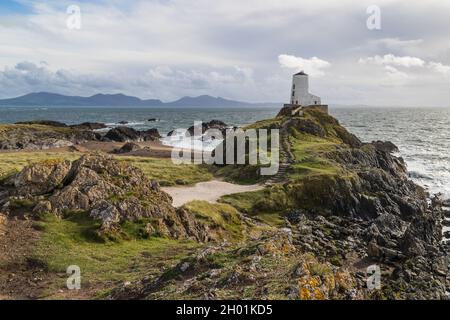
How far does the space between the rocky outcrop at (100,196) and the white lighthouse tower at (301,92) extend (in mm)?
70772

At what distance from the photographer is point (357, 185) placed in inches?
1820

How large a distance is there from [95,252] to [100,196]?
5607 mm

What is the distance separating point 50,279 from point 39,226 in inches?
200

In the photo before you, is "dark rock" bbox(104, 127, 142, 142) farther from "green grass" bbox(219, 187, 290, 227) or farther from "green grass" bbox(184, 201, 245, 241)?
"green grass" bbox(184, 201, 245, 241)

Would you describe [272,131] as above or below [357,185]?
above

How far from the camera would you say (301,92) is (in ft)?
318

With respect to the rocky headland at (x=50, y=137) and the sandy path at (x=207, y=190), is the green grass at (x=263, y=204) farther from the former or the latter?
the rocky headland at (x=50, y=137)
